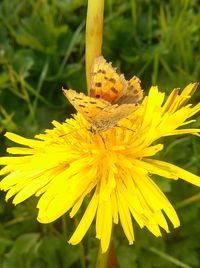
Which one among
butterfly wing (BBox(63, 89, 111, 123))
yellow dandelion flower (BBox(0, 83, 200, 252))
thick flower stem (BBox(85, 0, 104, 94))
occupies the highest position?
thick flower stem (BBox(85, 0, 104, 94))

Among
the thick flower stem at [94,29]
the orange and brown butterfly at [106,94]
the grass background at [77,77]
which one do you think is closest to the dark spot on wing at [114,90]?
the orange and brown butterfly at [106,94]

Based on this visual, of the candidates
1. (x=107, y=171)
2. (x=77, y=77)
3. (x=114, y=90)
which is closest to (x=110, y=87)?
(x=114, y=90)

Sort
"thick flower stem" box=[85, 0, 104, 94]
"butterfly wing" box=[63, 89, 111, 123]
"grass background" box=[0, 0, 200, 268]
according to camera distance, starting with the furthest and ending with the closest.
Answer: "grass background" box=[0, 0, 200, 268]
"thick flower stem" box=[85, 0, 104, 94]
"butterfly wing" box=[63, 89, 111, 123]

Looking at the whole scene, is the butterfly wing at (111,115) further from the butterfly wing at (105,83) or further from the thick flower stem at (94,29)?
the thick flower stem at (94,29)

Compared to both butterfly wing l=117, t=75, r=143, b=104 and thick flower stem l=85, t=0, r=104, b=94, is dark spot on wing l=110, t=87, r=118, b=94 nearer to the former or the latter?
butterfly wing l=117, t=75, r=143, b=104

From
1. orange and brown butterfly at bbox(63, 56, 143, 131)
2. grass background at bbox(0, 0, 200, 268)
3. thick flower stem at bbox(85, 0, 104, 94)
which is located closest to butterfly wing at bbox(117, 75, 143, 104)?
orange and brown butterfly at bbox(63, 56, 143, 131)

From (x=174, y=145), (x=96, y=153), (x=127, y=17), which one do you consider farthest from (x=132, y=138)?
(x=127, y=17)

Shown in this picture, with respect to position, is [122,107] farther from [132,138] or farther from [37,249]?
[37,249]
